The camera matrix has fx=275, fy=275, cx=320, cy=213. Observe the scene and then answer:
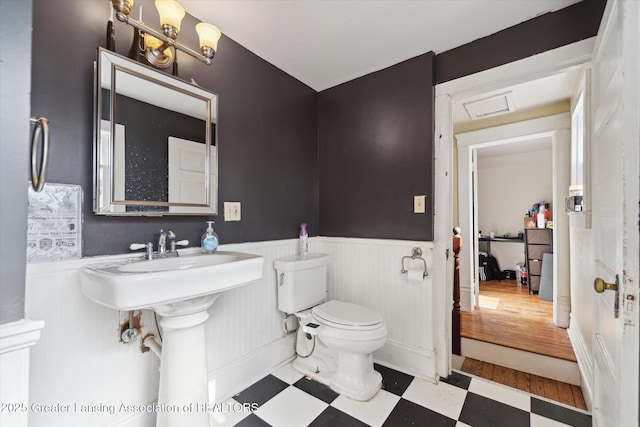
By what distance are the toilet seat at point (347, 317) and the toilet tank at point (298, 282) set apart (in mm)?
152

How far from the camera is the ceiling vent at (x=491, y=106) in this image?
96.2 inches

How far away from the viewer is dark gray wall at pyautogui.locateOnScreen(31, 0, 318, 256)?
3.43 feet

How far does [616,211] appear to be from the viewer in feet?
2.87

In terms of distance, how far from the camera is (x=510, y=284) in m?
4.34

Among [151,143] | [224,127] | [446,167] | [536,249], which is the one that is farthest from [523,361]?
[151,143]

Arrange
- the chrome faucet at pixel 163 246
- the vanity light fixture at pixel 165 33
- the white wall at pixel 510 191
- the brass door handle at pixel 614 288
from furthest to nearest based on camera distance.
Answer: the white wall at pixel 510 191 < the chrome faucet at pixel 163 246 < the vanity light fixture at pixel 165 33 < the brass door handle at pixel 614 288

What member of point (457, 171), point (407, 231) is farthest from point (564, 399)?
point (457, 171)

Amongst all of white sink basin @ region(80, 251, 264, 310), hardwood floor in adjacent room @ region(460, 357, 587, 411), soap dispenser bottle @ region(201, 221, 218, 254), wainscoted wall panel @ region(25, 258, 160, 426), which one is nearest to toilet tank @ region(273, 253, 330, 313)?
soap dispenser bottle @ region(201, 221, 218, 254)

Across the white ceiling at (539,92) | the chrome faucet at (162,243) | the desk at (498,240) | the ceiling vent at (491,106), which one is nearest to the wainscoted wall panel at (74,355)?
the chrome faucet at (162,243)

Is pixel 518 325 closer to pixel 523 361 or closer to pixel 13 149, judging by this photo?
pixel 523 361

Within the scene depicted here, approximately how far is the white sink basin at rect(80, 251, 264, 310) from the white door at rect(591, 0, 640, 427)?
3.83 ft

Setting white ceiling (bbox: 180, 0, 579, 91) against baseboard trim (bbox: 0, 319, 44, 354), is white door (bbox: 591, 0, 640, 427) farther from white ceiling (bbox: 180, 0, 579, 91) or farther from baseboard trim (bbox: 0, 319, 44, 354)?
baseboard trim (bbox: 0, 319, 44, 354)

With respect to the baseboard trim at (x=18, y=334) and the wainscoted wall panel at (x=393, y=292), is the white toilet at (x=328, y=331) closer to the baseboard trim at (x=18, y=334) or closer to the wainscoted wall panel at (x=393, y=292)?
the wainscoted wall panel at (x=393, y=292)

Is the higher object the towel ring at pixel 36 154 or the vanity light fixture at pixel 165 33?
the vanity light fixture at pixel 165 33
